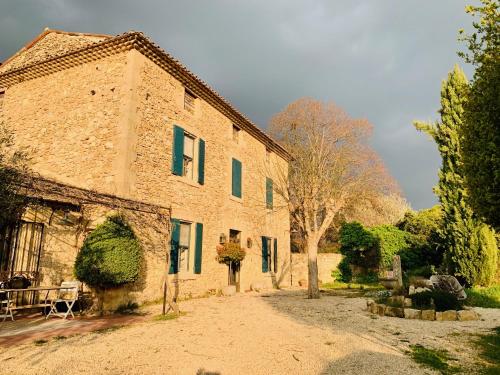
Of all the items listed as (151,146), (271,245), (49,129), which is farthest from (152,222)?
(271,245)

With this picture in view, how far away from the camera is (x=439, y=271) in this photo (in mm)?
13000

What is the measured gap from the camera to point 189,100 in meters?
11.8

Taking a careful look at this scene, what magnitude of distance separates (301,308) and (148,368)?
18.8 feet

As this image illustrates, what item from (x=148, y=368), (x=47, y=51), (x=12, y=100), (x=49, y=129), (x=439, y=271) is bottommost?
(x=148, y=368)

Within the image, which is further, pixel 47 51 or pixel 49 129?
pixel 47 51

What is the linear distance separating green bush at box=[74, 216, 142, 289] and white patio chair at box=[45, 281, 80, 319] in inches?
8.5

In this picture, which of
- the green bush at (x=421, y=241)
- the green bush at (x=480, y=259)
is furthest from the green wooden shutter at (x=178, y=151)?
the green bush at (x=421, y=241)

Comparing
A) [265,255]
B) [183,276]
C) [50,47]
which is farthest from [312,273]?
[50,47]

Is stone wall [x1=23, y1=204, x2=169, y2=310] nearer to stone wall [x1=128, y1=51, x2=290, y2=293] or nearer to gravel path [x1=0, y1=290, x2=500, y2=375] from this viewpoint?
stone wall [x1=128, y1=51, x2=290, y2=293]

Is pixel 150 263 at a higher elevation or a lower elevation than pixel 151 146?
lower

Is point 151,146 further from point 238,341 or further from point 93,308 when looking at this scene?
point 238,341

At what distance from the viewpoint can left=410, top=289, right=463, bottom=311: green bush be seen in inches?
301

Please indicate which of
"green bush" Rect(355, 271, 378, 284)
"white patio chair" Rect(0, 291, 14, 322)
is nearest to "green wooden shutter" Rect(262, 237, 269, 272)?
"green bush" Rect(355, 271, 378, 284)

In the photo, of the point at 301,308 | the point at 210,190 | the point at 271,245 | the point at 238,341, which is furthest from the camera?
the point at 271,245
